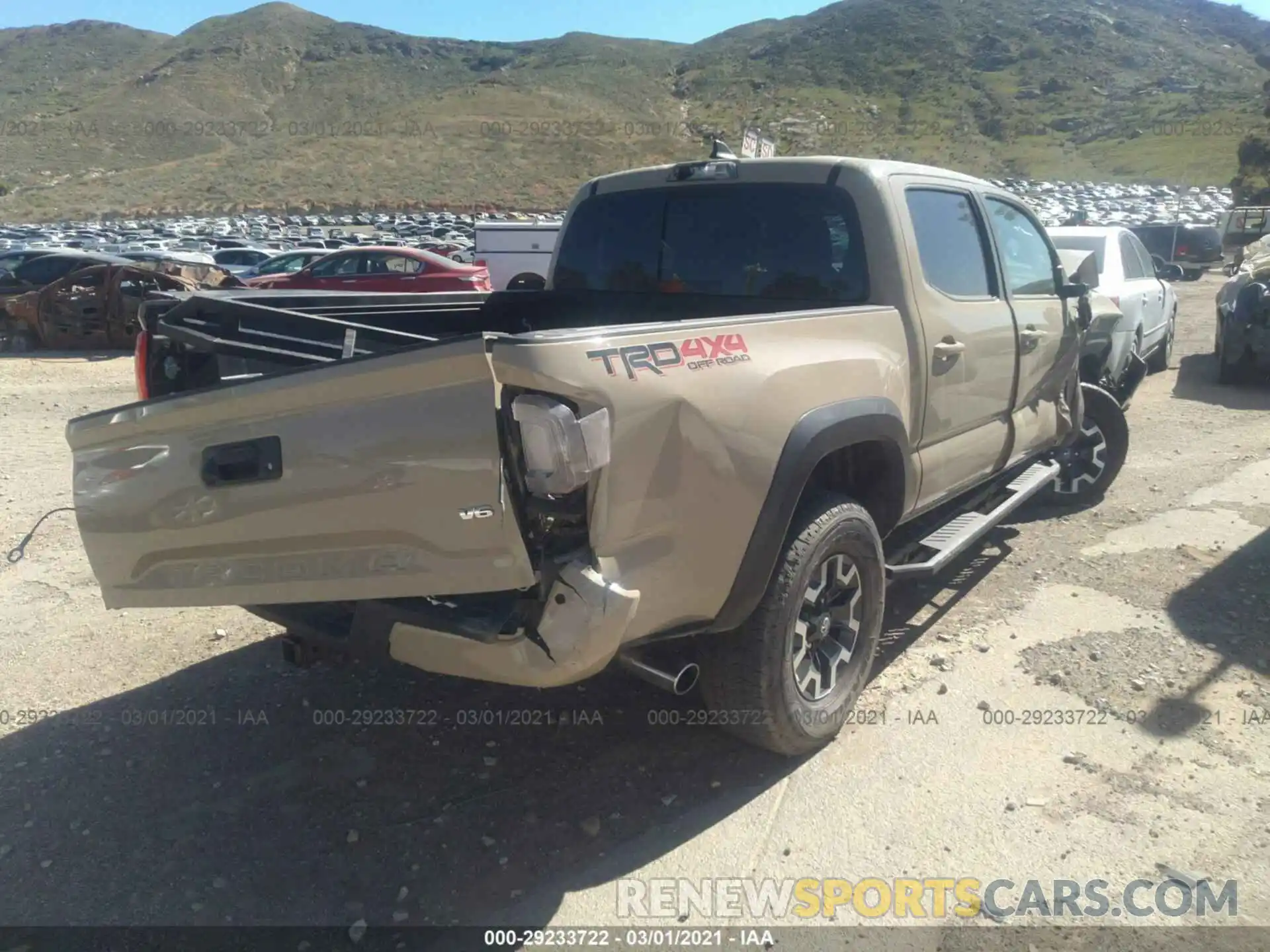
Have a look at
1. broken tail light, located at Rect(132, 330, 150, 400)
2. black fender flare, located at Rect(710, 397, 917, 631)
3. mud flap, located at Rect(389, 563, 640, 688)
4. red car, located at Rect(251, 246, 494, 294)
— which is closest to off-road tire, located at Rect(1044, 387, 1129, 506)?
black fender flare, located at Rect(710, 397, 917, 631)

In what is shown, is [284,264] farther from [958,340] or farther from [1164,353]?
[958,340]

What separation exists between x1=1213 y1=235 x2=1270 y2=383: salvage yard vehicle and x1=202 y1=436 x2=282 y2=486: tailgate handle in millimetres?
11025

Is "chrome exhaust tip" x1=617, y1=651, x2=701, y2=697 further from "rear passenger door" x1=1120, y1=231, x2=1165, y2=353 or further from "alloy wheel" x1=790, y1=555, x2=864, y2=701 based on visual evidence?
"rear passenger door" x1=1120, y1=231, x2=1165, y2=353

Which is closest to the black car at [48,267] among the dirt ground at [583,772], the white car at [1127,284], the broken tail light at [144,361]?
the dirt ground at [583,772]

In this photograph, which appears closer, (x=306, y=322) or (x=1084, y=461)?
(x=306, y=322)

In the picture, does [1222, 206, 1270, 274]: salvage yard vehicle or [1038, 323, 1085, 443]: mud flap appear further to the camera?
[1222, 206, 1270, 274]: salvage yard vehicle

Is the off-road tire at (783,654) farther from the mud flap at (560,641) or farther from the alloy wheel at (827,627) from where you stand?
the mud flap at (560,641)

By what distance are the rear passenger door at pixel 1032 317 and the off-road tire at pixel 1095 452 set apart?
1084 millimetres

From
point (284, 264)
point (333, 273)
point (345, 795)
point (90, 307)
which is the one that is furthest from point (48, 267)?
point (345, 795)

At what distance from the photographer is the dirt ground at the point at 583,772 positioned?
9.71 ft

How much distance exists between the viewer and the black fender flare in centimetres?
300

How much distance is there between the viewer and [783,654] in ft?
10.6

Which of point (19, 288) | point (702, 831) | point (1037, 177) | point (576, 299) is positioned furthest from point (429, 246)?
point (1037, 177)

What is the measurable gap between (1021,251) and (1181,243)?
2016cm
